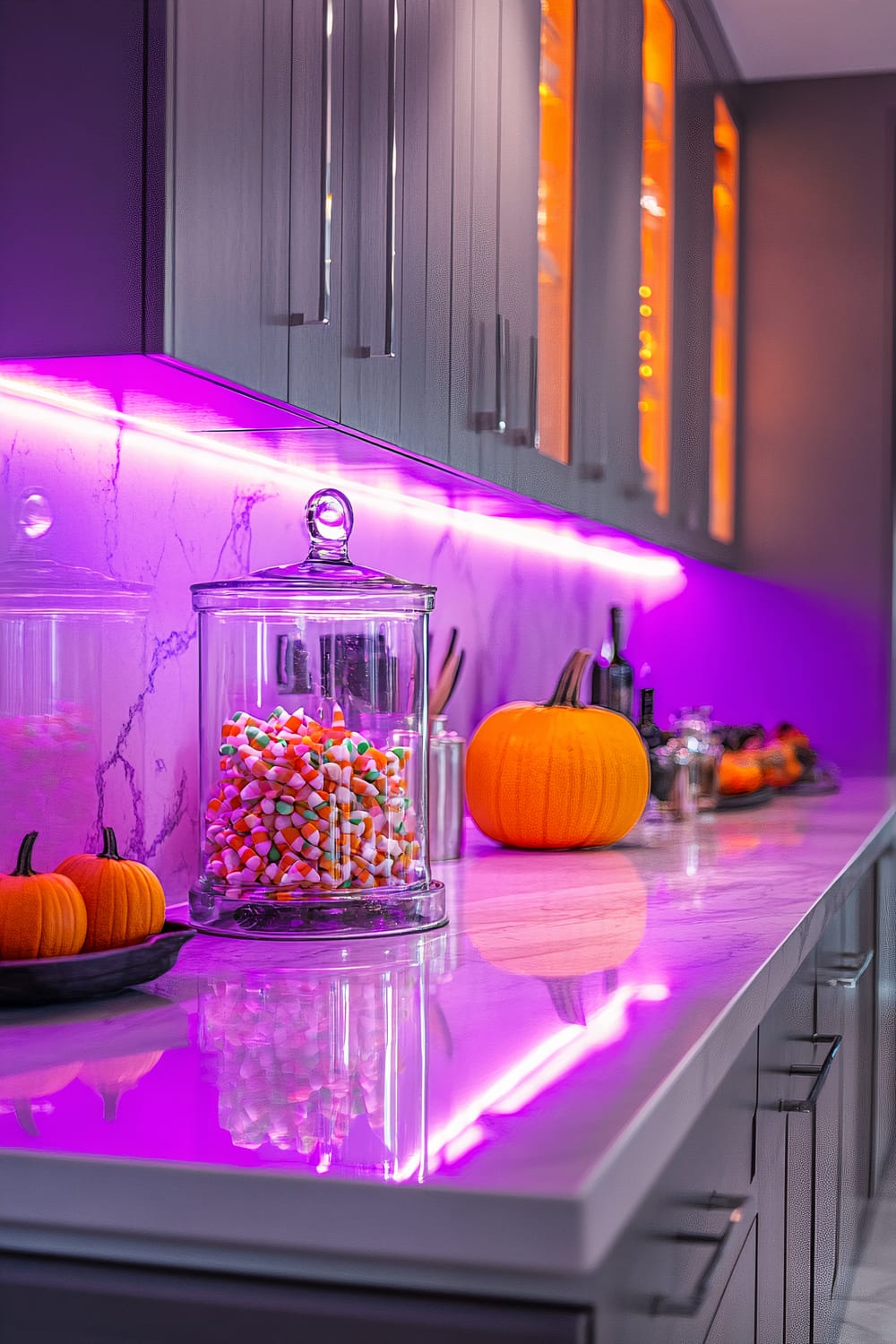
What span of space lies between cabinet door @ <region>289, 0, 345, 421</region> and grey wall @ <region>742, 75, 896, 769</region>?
3.04 m

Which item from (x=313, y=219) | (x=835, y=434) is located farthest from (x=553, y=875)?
(x=835, y=434)

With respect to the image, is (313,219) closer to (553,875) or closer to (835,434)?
(553,875)

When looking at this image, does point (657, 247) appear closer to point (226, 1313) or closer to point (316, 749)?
point (316, 749)

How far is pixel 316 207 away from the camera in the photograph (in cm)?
137

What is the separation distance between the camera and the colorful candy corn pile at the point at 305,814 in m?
1.47

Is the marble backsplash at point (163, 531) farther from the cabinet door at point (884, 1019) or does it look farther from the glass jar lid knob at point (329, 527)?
the cabinet door at point (884, 1019)

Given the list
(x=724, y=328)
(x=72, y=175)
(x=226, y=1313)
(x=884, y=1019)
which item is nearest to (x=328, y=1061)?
(x=226, y=1313)

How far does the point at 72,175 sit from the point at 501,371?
2.85 ft

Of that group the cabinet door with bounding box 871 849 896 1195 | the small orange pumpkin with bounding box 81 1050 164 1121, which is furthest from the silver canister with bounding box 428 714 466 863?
the small orange pumpkin with bounding box 81 1050 164 1121

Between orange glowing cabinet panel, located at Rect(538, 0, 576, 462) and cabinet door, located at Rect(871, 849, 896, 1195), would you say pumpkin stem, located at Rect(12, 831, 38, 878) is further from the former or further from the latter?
cabinet door, located at Rect(871, 849, 896, 1195)

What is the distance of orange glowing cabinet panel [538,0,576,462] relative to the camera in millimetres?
2221

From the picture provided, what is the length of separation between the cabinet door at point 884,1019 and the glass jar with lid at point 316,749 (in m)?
1.52

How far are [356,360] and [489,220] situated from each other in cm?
52

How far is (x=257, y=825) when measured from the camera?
58.4 inches
